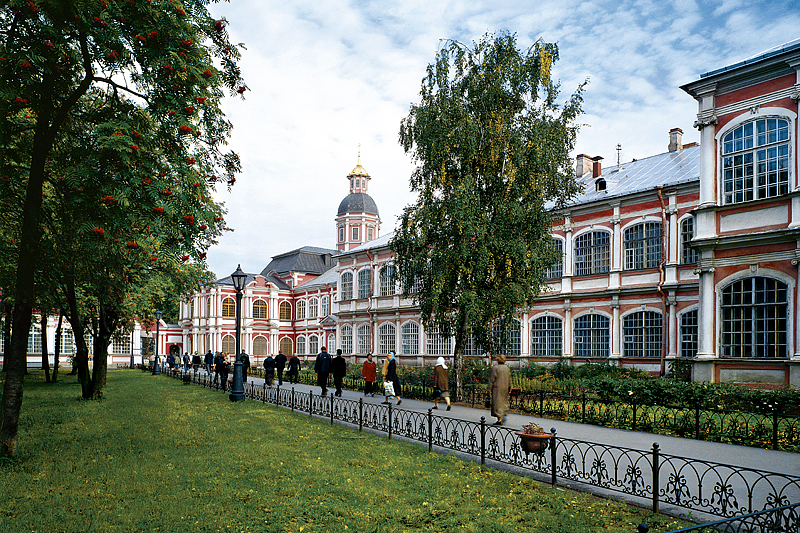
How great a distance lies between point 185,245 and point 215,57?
3772 millimetres

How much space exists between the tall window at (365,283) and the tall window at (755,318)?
29.1 metres

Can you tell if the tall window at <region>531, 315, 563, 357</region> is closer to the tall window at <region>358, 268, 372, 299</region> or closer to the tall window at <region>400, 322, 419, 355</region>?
the tall window at <region>400, 322, 419, 355</region>

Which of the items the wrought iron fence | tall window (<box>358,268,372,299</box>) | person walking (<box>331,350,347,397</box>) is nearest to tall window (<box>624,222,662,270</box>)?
person walking (<box>331,350,347,397</box>)

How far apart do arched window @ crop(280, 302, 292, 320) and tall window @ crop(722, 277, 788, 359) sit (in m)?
56.0

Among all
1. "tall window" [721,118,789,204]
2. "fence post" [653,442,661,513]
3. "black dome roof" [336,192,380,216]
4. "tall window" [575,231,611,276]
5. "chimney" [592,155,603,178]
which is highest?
"black dome roof" [336,192,380,216]

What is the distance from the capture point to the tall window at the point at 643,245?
27297 mm

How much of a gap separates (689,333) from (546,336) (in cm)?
776

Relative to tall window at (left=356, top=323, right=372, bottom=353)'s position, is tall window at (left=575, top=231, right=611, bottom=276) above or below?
above

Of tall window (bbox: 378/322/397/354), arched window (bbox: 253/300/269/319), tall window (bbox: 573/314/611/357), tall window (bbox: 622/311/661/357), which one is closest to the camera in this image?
tall window (bbox: 622/311/661/357)

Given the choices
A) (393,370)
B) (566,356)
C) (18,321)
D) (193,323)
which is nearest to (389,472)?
(18,321)

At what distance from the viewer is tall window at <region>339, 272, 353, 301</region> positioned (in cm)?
4700

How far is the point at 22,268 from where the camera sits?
10211 mm

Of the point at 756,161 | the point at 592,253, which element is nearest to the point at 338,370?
the point at 756,161

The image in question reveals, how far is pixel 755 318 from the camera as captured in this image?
17859 mm
